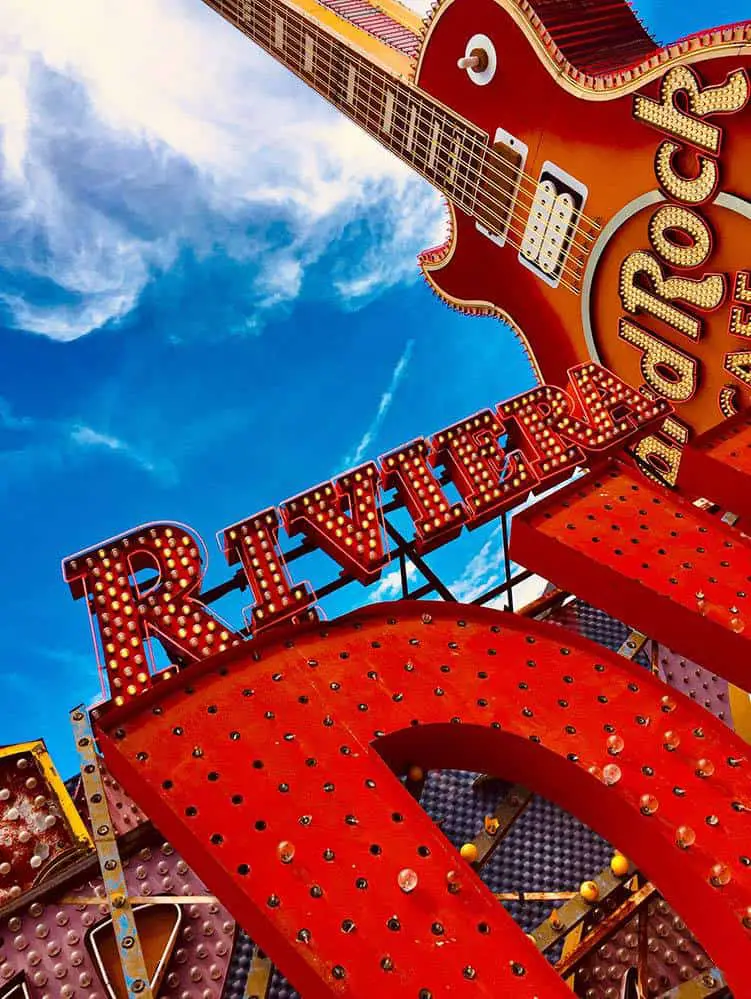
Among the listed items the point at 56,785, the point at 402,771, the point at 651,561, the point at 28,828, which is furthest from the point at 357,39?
the point at 28,828

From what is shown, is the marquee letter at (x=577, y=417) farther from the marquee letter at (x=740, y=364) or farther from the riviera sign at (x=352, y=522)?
the marquee letter at (x=740, y=364)

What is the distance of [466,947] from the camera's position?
5.85 meters

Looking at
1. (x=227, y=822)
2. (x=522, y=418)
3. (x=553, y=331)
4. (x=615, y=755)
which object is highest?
(x=553, y=331)

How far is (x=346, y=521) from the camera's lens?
905 cm

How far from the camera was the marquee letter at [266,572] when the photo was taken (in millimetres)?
8164

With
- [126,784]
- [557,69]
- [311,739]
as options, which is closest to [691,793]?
[311,739]

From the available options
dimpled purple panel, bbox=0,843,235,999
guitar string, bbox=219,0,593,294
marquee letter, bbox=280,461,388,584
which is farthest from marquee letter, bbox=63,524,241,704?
guitar string, bbox=219,0,593,294

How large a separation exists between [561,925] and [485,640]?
238 centimetres

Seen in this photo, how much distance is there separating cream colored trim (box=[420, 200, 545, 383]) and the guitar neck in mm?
827

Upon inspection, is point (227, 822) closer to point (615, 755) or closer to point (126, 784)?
point (126, 784)

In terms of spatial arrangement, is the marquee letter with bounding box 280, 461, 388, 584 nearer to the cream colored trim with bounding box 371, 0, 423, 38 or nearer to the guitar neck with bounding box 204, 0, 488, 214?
the guitar neck with bounding box 204, 0, 488, 214

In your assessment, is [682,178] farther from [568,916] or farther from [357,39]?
[568,916]

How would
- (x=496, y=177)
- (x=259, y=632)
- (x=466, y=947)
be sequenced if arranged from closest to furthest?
(x=466, y=947) < (x=259, y=632) < (x=496, y=177)

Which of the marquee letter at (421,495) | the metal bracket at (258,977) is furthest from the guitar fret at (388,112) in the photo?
the metal bracket at (258,977)
